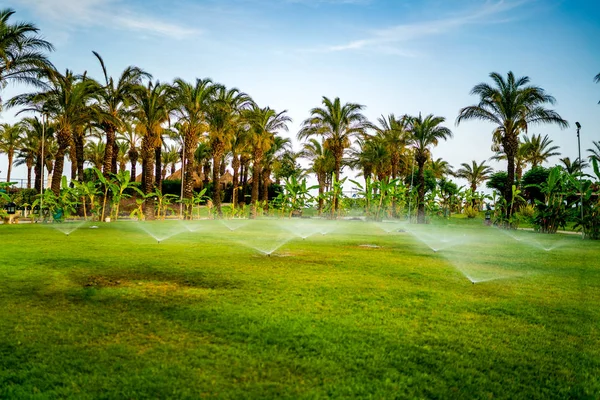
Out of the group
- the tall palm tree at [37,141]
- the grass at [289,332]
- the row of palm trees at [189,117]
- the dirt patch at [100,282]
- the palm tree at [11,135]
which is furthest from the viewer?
the palm tree at [11,135]

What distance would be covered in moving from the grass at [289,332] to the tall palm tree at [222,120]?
26.8 m

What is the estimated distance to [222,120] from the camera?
35344 mm

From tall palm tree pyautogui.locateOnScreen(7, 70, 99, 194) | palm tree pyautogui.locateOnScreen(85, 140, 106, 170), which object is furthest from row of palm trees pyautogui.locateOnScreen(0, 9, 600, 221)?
palm tree pyautogui.locateOnScreen(85, 140, 106, 170)

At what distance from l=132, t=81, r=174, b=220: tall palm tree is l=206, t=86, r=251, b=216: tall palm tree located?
3.72 metres

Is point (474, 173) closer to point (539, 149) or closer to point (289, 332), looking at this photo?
point (539, 149)

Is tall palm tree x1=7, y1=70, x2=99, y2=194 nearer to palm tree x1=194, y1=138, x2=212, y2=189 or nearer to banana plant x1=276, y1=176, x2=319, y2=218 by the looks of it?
banana plant x1=276, y1=176, x2=319, y2=218

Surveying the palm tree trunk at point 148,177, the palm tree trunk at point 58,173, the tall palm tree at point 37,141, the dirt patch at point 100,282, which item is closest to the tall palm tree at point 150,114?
the palm tree trunk at point 148,177

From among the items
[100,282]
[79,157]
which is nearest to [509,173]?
[100,282]

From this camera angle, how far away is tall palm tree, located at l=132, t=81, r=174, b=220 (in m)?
31.5

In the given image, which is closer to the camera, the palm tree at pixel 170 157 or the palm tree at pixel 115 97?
the palm tree at pixel 115 97

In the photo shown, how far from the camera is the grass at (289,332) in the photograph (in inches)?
142

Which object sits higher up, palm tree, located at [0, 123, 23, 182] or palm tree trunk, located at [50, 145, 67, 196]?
palm tree, located at [0, 123, 23, 182]

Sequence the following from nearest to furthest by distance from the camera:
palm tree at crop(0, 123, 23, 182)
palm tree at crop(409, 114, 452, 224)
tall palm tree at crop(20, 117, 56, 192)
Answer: palm tree at crop(409, 114, 452, 224) → tall palm tree at crop(20, 117, 56, 192) → palm tree at crop(0, 123, 23, 182)

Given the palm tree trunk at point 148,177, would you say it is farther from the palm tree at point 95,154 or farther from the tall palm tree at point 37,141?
the palm tree at point 95,154
